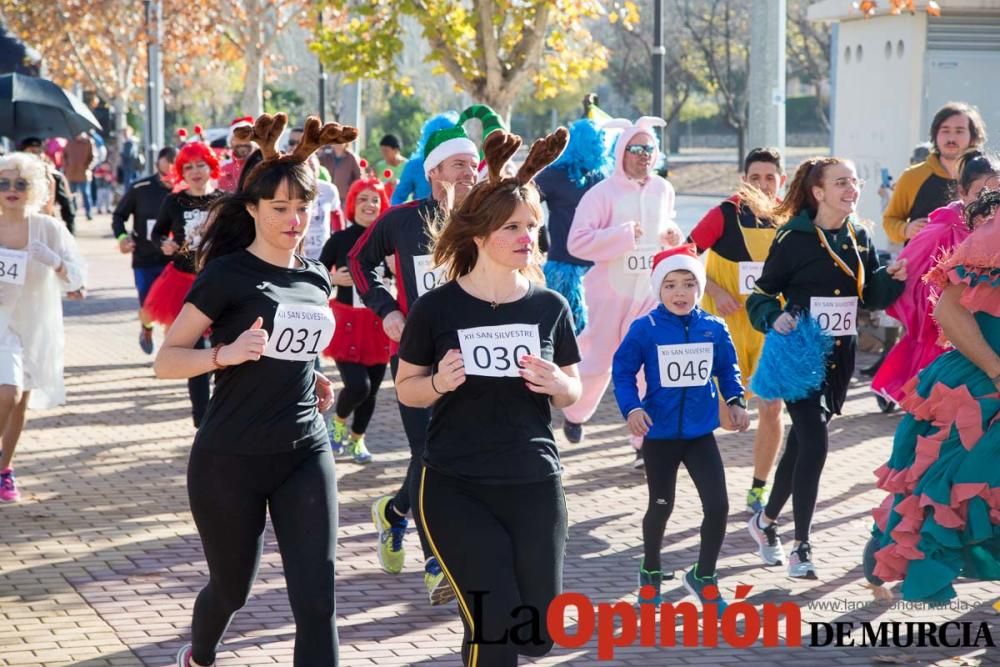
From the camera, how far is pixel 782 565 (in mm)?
7684

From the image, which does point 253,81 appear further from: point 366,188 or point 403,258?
point 403,258

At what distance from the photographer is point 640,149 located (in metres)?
9.56

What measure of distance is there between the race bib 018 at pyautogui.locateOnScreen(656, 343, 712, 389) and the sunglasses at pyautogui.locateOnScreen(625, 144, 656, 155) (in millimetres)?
2831

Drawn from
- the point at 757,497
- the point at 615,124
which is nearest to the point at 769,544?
the point at 757,497

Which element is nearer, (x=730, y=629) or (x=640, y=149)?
(x=730, y=629)

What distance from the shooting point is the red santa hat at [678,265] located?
276 inches

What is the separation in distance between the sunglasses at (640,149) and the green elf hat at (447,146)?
1.86 m

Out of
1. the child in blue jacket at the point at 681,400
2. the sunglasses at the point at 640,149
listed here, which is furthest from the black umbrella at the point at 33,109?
the child in blue jacket at the point at 681,400

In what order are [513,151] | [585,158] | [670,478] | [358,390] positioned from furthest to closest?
[585,158] → [358,390] → [670,478] → [513,151]

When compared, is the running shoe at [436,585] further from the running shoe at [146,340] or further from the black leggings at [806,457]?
the running shoe at [146,340]

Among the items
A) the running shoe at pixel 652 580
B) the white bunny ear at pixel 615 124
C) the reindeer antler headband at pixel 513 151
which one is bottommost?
the running shoe at pixel 652 580

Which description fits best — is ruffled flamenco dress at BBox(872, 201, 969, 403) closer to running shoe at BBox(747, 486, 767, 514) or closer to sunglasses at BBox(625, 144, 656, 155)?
running shoe at BBox(747, 486, 767, 514)

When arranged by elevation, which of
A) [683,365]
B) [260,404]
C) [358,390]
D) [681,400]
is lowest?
[358,390]

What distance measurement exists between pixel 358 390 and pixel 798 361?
3688 mm
